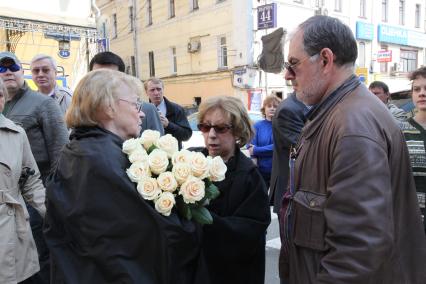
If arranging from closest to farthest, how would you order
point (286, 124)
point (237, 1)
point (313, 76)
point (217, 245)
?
point (313, 76) < point (217, 245) < point (286, 124) < point (237, 1)

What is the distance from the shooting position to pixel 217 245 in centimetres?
224

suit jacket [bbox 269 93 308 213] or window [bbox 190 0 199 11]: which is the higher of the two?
window [bbox 190 0 199 11]

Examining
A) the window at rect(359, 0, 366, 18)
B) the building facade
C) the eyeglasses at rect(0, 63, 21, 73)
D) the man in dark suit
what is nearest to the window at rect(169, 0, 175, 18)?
the building facade

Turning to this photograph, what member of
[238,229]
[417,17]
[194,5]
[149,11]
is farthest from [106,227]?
[417,17]

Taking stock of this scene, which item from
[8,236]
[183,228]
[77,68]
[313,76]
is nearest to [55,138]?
[8,236]

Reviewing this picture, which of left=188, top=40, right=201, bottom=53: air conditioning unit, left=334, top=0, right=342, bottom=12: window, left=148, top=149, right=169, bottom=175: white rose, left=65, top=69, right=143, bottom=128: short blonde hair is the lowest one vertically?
left=148, top=149, right=169, bottom=175: white rose

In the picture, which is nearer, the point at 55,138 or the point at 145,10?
the point at 55,138

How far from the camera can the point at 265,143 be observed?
5.21 m

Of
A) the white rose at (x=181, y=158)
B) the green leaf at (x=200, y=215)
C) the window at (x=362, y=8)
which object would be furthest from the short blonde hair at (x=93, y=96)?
the window at (x=362, y=8)

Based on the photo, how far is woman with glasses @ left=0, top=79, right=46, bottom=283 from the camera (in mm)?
2547

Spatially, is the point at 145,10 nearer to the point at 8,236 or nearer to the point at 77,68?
the point at 77,68

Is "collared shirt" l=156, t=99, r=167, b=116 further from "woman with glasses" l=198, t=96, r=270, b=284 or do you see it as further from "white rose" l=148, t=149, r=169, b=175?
"white rose" l=148, t=149, r=169, b=175

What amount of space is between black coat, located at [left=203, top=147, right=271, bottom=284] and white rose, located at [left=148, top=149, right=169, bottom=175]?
511 mm

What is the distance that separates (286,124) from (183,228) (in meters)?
2.31
